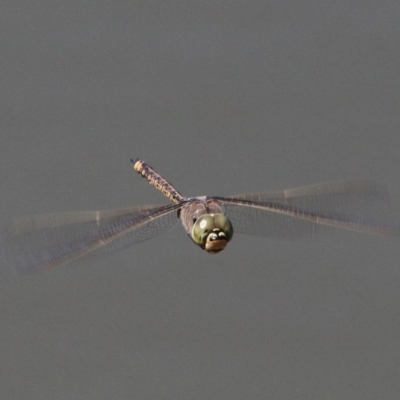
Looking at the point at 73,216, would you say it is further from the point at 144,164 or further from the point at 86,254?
the point at 144,164

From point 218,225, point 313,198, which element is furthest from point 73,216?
point 313,198

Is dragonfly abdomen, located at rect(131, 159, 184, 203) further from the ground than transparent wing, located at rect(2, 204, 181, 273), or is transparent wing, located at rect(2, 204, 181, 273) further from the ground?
dragonfly abdomen, located at rect(131, 159, 184, 203)

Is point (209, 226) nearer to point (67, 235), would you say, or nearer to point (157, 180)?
point (67, 235)

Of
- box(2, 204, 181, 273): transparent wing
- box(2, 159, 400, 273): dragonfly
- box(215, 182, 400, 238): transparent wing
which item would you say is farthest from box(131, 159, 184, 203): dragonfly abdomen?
box(2, 204, 181, 273): transparent wing

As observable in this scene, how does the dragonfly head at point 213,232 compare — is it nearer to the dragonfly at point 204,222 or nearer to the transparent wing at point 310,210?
the dragonfly at point 204,222

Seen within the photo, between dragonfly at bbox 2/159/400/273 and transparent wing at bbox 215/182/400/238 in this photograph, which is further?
transparent wing at bbox 215/182/400/238

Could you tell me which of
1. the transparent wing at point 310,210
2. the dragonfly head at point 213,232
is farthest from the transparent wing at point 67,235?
the transparent wing at point 310,210

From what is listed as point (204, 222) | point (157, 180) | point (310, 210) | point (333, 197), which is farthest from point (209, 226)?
point (157, 180)

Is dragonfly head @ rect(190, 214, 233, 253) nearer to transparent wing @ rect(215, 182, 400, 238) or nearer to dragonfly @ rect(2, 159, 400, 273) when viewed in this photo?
dragonfly @ rect(2, 159, 400, 273)
